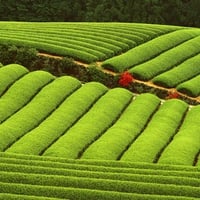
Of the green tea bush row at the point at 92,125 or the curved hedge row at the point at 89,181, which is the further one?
the green tea bush row at the point at 92,125

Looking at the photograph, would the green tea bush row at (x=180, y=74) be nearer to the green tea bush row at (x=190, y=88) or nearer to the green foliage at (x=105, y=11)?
the green tea bush row at (x=190, y=88)

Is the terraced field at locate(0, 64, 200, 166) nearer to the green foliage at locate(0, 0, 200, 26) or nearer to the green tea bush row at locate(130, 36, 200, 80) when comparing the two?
the green tea bush row at locate(130, 36, 200, 80)

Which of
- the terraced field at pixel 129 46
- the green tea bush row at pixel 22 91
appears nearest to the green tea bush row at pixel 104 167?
the green tea bush row at pixel 22 91

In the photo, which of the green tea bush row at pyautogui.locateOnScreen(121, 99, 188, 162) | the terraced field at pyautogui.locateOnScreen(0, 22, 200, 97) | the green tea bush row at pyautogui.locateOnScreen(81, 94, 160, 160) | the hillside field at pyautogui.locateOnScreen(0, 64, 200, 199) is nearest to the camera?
the hillside field at pyautogui.locateOnScreen(0, 64, 200, 199)

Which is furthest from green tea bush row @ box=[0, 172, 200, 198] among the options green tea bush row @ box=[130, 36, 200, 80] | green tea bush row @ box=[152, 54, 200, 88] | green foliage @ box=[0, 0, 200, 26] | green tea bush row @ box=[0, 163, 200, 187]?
green foliage @ box=[0, 0, 200, 26]

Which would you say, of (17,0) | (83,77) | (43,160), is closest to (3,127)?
(43,160)

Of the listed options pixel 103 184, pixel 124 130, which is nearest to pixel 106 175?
pixel 103 184

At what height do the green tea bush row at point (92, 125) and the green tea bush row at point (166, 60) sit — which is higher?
the green tea bush row at point (92, 125)
